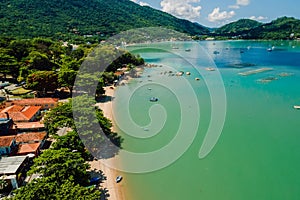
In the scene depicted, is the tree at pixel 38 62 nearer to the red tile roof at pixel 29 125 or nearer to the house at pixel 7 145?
the red tile roof at pixel 29 125

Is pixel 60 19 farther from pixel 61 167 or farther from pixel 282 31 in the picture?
pixel 282 31

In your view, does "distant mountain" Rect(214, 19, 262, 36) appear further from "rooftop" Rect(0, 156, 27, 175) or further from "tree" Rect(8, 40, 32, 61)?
"rooftop" Rect(0, 156, 27, 175)

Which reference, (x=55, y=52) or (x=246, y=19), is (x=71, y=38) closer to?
(x=55, y=52)

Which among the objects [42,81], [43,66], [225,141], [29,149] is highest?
[43,66]

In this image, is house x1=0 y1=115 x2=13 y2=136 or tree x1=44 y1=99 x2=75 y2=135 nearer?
house x1=0 y1=115 x2=13 y2=136

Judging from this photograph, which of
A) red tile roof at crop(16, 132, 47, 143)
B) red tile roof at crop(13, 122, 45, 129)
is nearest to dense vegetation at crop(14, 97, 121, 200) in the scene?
red tile roof at crop(16, 132, 47, 143)

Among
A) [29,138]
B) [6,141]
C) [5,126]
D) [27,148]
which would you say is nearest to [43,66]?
[5,126]

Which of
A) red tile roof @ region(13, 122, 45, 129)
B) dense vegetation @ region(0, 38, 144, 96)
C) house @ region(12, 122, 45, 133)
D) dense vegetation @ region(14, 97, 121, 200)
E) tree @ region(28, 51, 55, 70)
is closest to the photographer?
dense vegetation @ region(14, 97, 121, 200)
